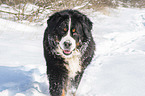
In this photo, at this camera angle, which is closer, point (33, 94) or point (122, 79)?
point (33, 94)

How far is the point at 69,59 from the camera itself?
2.34 metres

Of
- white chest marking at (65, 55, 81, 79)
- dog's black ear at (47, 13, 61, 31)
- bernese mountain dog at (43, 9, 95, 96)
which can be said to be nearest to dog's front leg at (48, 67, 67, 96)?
bernese mountain dog at (43, 9, 95, 96)

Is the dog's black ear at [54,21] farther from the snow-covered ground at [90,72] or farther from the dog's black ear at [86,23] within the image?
the snow-covered ground at [90,72]

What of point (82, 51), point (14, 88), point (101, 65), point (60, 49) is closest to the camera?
point (60, 49)

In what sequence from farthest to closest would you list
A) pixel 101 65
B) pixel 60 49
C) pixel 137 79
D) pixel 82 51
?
pixel 101 65, pixel 137 79, pixel 82 51, pixel 60 49

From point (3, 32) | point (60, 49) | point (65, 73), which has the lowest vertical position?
point (3, 32)

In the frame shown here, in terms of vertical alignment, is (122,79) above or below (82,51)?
below

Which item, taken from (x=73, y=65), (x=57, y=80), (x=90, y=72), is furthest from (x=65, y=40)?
(x=90, y=72)

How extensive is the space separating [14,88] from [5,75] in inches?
23.2

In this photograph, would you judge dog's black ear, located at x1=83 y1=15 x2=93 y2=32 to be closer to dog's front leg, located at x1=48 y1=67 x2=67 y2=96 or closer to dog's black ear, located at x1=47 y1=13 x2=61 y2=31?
dog's black ear, located at x1=47 y1=13 x2=61 y2=31

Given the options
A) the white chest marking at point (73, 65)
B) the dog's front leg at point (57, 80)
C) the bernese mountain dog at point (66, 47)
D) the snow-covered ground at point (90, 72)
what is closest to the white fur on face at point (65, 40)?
the bernese mountain dog at point (66, 47)

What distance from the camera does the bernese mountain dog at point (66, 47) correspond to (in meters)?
2.13

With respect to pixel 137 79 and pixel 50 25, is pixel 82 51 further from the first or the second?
pixel 137 79

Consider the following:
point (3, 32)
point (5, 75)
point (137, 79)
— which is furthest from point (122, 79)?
point (3, 32)
